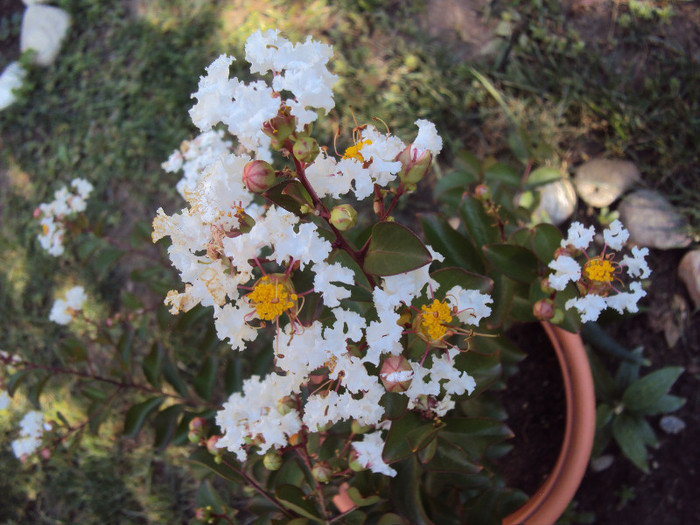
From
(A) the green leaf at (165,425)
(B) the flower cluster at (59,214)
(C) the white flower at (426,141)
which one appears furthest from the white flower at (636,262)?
(B) the flower cluster at (59,214)

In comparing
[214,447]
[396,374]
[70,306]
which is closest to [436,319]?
[396,374]

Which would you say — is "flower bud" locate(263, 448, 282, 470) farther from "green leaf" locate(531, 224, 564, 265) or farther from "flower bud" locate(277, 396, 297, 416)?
"green leaf" locate(531, 224, 564, 265)

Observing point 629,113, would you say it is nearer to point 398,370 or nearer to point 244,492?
point 398,370

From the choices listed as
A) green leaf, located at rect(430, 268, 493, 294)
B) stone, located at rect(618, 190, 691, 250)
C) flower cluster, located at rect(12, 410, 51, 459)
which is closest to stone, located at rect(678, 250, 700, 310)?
stone, located at rect(618, 190, 691, 250)

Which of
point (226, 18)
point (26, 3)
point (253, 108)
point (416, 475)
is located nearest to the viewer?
point (253, 108)

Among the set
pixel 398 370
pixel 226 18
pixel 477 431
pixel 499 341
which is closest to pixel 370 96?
pixel 226 18

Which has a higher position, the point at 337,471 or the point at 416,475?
the point at 337,471

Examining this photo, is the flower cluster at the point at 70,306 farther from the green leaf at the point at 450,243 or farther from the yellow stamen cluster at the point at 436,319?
the yellow stamen cluster at the point at 436,319
